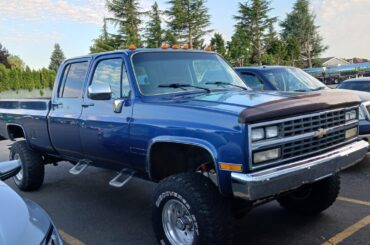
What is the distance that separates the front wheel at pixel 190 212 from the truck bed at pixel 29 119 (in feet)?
9.40

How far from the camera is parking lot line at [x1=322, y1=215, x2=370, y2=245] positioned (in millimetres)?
4373

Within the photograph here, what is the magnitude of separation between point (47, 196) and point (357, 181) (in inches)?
194

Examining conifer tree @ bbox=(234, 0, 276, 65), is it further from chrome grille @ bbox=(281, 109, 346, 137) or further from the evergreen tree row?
chrome grille @ bbox=(281, 109, 346, 137)

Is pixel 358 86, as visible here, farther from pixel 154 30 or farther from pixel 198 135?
pixel 154 30

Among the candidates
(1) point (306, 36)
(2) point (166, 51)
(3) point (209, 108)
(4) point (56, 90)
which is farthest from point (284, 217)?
(1) point (306, 36)

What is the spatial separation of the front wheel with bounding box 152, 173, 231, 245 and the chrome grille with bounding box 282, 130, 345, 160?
722mm

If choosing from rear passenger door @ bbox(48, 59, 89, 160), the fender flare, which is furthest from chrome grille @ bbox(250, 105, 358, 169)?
rear passenger door @ bbox(48, 59, 89, 160)

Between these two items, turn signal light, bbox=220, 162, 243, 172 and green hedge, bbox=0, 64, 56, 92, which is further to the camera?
green hedge, bbox=0, 64, 56, 92

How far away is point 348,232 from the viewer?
4.58m

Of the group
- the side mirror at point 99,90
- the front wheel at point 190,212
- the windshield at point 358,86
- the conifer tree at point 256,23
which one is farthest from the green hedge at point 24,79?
the front wheel at point 190,212

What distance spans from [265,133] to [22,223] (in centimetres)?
201

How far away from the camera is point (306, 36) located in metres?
78.1

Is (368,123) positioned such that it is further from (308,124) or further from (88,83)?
(88,83)

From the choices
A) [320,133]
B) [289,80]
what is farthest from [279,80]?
[320,133]
